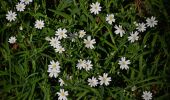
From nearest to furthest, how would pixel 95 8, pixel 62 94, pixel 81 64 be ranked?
pixel 62 94
pixel 81 64
pixel 95 8

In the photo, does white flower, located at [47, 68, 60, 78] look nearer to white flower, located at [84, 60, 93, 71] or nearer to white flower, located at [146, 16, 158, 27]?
white flower, located at [84, 60, 93, 71]

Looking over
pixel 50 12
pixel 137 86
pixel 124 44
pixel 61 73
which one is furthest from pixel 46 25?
pixel 137 86

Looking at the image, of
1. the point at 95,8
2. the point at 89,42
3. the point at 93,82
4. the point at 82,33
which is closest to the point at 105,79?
the point at 93,82

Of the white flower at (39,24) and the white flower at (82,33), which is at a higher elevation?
the white flower at (39,24)

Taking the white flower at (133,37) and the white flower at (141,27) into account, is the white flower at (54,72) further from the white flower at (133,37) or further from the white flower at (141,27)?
the white flower at (141,27)

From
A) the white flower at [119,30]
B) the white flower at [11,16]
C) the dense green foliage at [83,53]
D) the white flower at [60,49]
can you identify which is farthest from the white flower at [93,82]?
the white flower at [11,16]

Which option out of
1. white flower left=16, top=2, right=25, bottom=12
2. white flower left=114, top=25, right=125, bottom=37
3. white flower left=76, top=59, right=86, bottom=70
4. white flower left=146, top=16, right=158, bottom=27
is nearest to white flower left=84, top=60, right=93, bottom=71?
white flower left=76, top=59, right=86, bottom=70

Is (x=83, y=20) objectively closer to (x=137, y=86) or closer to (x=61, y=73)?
(x=61, y=73)

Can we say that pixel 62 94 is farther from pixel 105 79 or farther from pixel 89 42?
pixel 89 42
